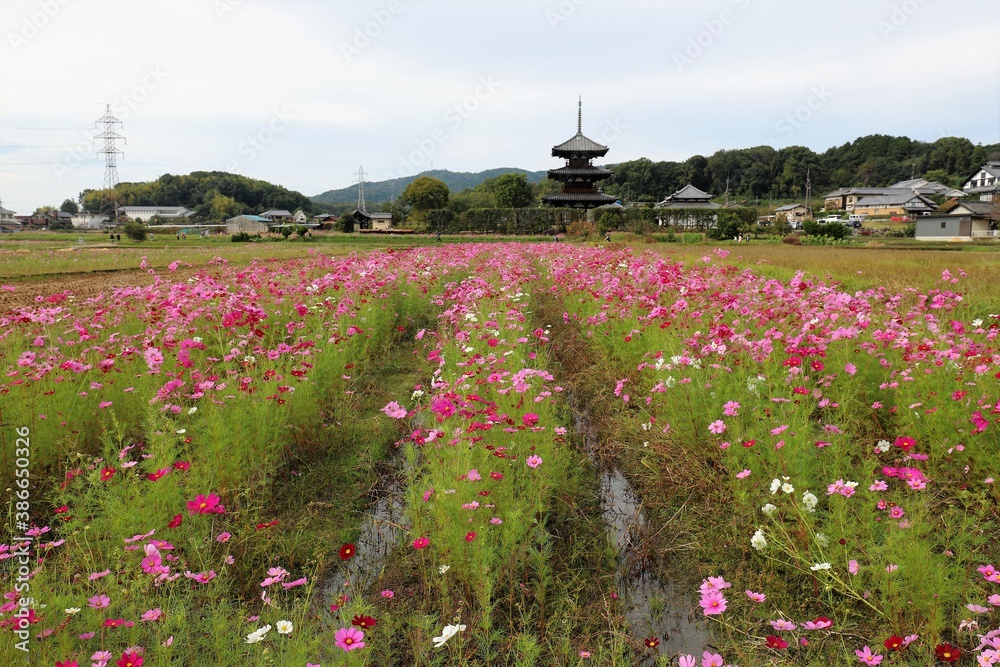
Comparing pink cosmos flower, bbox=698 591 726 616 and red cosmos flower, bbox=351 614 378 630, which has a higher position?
red cosmos flower, bbox=351 614 378 630

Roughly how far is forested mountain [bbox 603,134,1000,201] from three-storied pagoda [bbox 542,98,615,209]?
55990 mm

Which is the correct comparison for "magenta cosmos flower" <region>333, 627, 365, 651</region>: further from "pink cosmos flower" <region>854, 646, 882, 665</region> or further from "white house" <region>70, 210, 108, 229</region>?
"white house" <region>70, 210, 108, 229</region>

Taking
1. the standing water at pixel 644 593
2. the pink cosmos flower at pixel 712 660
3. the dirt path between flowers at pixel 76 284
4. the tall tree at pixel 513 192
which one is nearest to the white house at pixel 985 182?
the tall tree at pixel 513 192

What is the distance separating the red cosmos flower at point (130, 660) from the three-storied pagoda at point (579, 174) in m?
42.6

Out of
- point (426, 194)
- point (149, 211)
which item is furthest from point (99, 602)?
point (149, 211)

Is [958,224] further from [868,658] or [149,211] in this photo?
[149,211]

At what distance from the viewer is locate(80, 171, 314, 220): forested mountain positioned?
111 metres

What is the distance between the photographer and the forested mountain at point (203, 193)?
4377 inches

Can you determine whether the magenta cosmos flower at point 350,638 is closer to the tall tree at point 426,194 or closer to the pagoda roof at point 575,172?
the pagoda roof at point 575,172

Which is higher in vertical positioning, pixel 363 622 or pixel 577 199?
pixel 577 199

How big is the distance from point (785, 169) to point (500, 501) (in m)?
111

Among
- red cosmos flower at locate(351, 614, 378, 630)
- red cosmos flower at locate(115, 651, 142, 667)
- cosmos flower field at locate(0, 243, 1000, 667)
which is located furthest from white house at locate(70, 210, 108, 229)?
red cosmos flower at locate(351, 614, 378, 630)

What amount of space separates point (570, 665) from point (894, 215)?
257 ft

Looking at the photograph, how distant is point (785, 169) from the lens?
9656 centimetres
